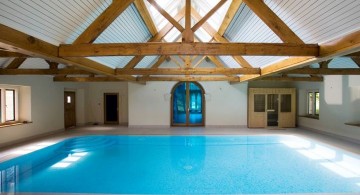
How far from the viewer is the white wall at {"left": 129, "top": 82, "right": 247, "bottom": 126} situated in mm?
10766

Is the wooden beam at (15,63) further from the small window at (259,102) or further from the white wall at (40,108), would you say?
the small window at (259,102)

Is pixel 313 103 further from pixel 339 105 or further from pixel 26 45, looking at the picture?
pixel 26 45

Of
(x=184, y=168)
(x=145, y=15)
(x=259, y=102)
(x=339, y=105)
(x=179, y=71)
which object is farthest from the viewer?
(x=259, y=102)

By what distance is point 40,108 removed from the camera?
Answer: 8.22m

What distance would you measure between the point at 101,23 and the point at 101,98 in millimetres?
8514

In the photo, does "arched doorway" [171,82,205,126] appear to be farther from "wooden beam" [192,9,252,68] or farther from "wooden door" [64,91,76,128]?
"wooden door" [64,91,76,128]

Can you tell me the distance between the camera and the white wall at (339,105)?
7.40 m

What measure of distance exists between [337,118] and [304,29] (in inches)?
230

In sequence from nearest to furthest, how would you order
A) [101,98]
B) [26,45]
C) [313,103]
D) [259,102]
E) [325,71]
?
[26,45] → [325,71] → [313,103] → [259,102] → [101,98]

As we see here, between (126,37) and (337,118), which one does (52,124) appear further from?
(337,118)

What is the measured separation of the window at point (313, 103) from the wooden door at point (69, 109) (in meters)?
12.0

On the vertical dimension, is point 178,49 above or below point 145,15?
below

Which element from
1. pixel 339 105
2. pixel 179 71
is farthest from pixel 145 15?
pixel 339 105

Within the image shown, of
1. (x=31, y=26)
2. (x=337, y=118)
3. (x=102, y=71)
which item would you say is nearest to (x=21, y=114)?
(x=102, y=71)
